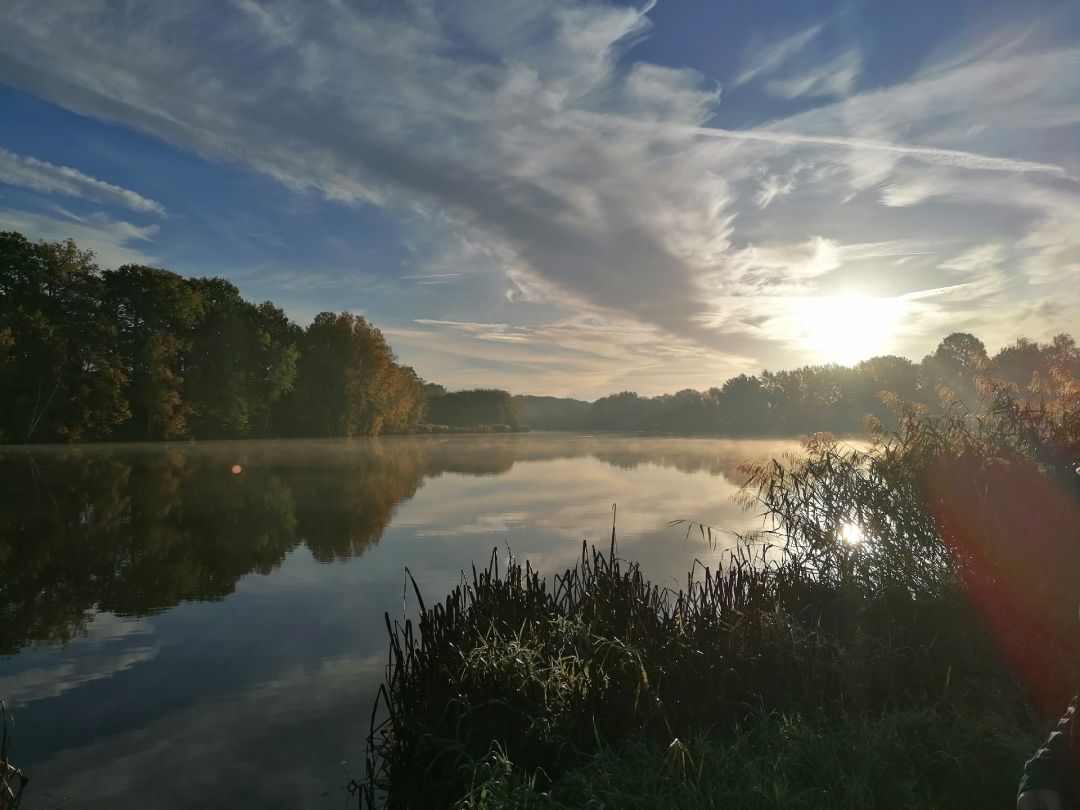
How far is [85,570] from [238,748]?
8356 millimetres

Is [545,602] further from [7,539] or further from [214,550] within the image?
[7,539]

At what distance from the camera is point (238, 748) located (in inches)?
246

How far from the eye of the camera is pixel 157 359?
48781 millimetres

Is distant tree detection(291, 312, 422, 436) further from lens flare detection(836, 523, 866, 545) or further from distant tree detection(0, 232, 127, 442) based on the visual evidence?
lens flare detection(836, 523, 866, 545)

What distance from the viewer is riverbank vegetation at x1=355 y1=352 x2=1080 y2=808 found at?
16.1 feet

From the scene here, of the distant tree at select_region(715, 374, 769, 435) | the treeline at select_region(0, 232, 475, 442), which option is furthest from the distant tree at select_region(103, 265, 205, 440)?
the distant tree at select_region(715, 374, 769, 435)

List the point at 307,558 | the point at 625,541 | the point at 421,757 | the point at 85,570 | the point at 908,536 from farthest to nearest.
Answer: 1. the point at 625,541
2. the point at 307,558
3. the point at 85,570
4. the point at 908,536
5. the point at 421,757

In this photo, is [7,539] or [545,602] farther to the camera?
[7,539]

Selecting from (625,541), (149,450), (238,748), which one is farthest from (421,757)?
(149,450)

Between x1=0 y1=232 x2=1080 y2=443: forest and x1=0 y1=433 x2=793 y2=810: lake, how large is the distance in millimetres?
8088

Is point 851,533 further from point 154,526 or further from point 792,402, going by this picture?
point 792,402

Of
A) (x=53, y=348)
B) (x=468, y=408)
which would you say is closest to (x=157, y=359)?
(x=53, y=348)

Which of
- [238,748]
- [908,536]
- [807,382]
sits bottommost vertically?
[238,748]

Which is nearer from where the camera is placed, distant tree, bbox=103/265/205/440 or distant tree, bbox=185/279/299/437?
distant tree, bbox=103/265/205/440
